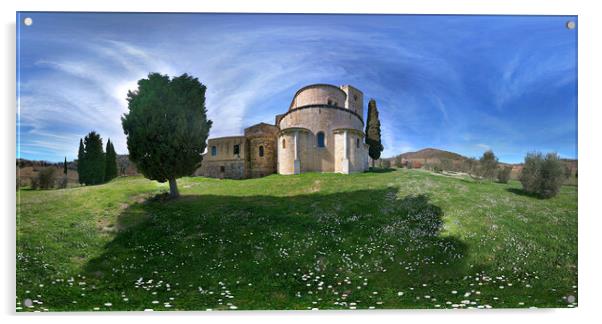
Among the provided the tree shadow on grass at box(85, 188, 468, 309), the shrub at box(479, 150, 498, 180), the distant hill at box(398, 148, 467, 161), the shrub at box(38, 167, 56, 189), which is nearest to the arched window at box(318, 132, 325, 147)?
the tree shadow on grass at box(85, 188, 468, 309)

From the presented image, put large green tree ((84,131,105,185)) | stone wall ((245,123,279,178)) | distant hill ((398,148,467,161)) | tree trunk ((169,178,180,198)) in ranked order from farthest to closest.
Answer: stone wall ((245,123,279,178)) < tree trunk ((169,178,180,198)) < distant hill ((398,148,467,161)) < large green tree ((84,131,105,185))

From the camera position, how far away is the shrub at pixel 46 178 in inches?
257

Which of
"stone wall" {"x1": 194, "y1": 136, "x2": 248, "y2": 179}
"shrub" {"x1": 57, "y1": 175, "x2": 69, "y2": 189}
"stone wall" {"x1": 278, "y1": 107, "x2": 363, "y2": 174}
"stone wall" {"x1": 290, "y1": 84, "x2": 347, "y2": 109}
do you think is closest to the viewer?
"shrub" {"x1": 57, "y1": 175, "x2": 69, "y2": 189}

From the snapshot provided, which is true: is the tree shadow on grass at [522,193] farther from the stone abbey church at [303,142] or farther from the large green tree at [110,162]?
the large green tree at [110,162]

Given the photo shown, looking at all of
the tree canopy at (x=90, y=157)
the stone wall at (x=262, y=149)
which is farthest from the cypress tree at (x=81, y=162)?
the stone wall at (x=262, y=149)

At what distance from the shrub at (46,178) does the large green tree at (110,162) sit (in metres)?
1.14

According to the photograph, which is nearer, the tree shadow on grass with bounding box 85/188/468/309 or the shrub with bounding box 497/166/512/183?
the tree shadow on grass with bounding box 85/188/468/309

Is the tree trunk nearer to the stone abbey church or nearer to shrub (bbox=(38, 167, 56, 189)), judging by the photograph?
the stone abbey church

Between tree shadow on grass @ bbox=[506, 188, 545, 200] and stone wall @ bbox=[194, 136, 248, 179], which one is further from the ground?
stone wall @ bbox=[194, 136, 248, 179]

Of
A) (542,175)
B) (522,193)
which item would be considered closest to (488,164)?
(522,193)

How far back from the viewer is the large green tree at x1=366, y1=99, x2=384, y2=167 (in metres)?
7.31

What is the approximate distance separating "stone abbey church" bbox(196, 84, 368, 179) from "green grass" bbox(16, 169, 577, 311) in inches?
71.2

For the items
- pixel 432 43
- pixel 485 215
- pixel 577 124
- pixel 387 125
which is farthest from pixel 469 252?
pixel 432 43

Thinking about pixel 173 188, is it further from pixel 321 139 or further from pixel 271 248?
pixel 321 139
